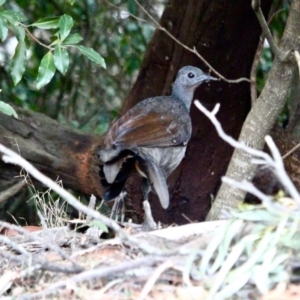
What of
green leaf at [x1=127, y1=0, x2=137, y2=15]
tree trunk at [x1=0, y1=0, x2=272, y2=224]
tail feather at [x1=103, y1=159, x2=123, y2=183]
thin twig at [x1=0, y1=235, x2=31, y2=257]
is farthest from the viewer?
green leaf at [x1=127, y1=0, x2=137, y2=15]

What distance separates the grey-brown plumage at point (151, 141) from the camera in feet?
14.0

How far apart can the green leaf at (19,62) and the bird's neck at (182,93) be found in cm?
161

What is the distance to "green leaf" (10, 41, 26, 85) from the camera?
150 inches

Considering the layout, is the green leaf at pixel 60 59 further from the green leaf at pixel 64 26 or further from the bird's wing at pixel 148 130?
the bird's wing at pixel 148 130

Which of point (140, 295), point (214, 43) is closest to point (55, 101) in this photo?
point (214, 43)

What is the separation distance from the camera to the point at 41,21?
3814 mm

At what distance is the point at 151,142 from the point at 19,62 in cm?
107

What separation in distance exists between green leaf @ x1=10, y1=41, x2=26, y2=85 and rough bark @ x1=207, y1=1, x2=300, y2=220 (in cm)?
124

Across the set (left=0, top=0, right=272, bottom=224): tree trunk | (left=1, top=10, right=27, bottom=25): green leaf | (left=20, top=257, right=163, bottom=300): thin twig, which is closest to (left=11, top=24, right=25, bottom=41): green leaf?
(left=1, top=10, right=27, bottom=25): green leaf

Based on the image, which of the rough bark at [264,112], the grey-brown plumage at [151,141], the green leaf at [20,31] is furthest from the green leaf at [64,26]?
the rough bark at [264,112]

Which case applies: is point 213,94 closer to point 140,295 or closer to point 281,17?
point 281,17

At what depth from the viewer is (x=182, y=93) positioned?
207 inches

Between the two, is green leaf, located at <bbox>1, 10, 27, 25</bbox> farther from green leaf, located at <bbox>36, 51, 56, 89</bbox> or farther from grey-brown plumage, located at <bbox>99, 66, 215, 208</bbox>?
grey-brown plumage, located at <bbox>99, 66, 215, 208</bbox>

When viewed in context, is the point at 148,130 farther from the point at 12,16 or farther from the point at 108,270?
the point at 108,270
